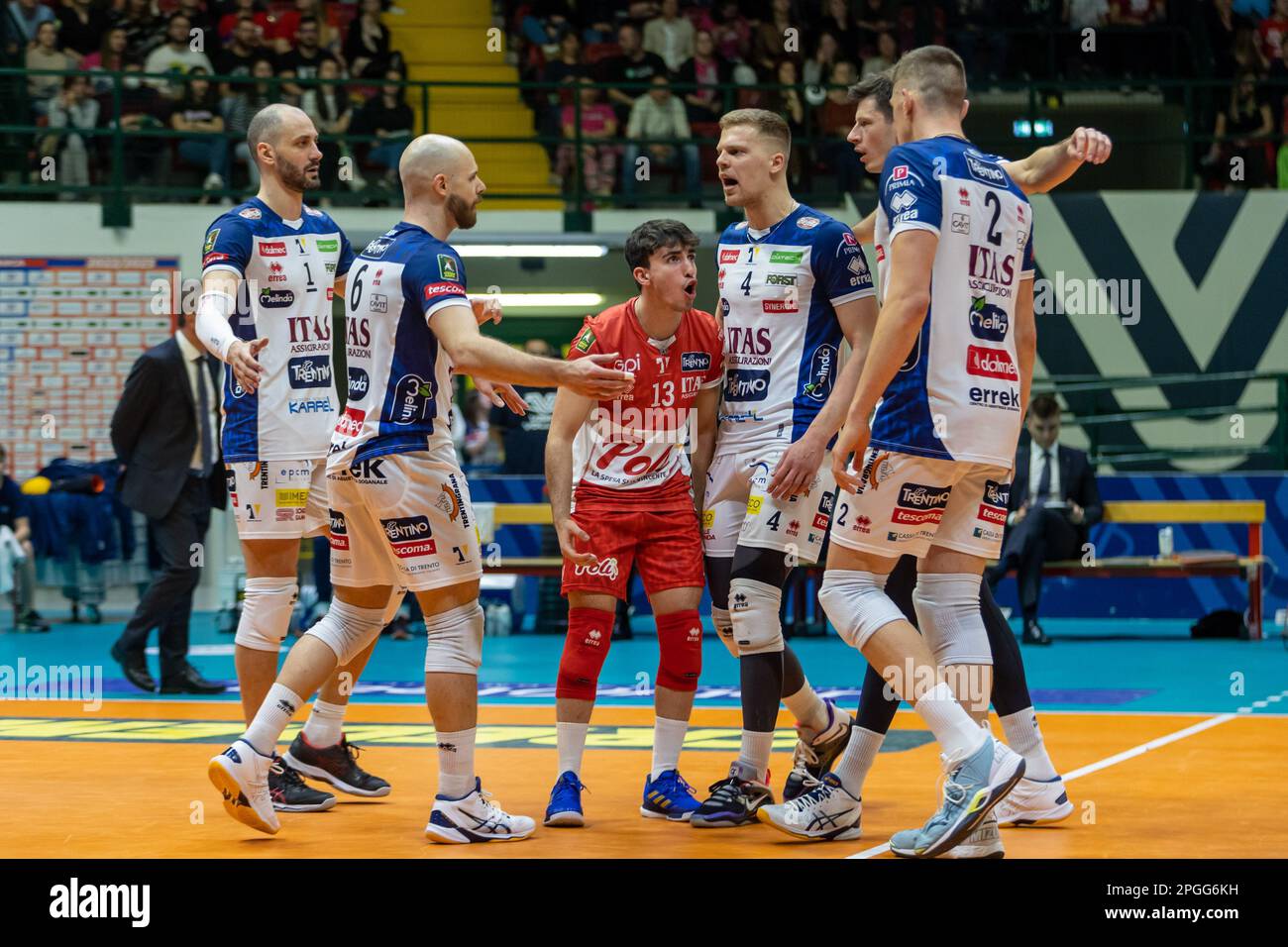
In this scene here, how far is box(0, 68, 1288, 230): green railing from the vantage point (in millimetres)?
16375

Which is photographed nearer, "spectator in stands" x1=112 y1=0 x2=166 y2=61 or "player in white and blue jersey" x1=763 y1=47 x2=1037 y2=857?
"player in white and blue jersey" x1=763 y1=47 x2=1037 y2=857

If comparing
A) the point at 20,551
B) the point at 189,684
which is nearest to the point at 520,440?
the point at 20,551

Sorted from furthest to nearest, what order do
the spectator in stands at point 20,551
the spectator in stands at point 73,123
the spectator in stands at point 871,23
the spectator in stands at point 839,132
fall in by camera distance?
the spectator in stands at point 871,23 < the spectator in stands at point 839,132 < the spectator in stands at point 73,123 < the spectator in stands at point 20,551

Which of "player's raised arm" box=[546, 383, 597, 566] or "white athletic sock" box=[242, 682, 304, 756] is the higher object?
"player's raised arm" box=[546, 383, 597, 566]

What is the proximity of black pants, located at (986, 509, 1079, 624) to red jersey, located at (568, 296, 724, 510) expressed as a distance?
7704mm

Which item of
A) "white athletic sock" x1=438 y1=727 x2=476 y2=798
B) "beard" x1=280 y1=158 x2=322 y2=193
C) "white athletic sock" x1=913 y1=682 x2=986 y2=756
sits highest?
"beard" x1=280 y1=158 x2=322 y2=193

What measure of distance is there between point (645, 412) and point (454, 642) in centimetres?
120

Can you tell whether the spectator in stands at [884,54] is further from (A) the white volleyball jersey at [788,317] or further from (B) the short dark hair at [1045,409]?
(A) the white volleyball jersey at [788,317]

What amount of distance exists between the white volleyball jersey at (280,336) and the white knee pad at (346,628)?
88 centimetres

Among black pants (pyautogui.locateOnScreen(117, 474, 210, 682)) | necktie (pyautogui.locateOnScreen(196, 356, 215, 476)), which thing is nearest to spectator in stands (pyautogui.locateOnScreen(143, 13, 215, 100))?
necktie (pyautogui.locateOnScreen(196, 356, 215, 476))

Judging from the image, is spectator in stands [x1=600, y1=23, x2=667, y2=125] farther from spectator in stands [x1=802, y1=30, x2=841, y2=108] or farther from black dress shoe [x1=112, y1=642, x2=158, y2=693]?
black dress shoe [x1=112, y1=642, x2=158, y2=693]

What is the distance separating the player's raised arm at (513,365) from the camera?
15.2 feet
